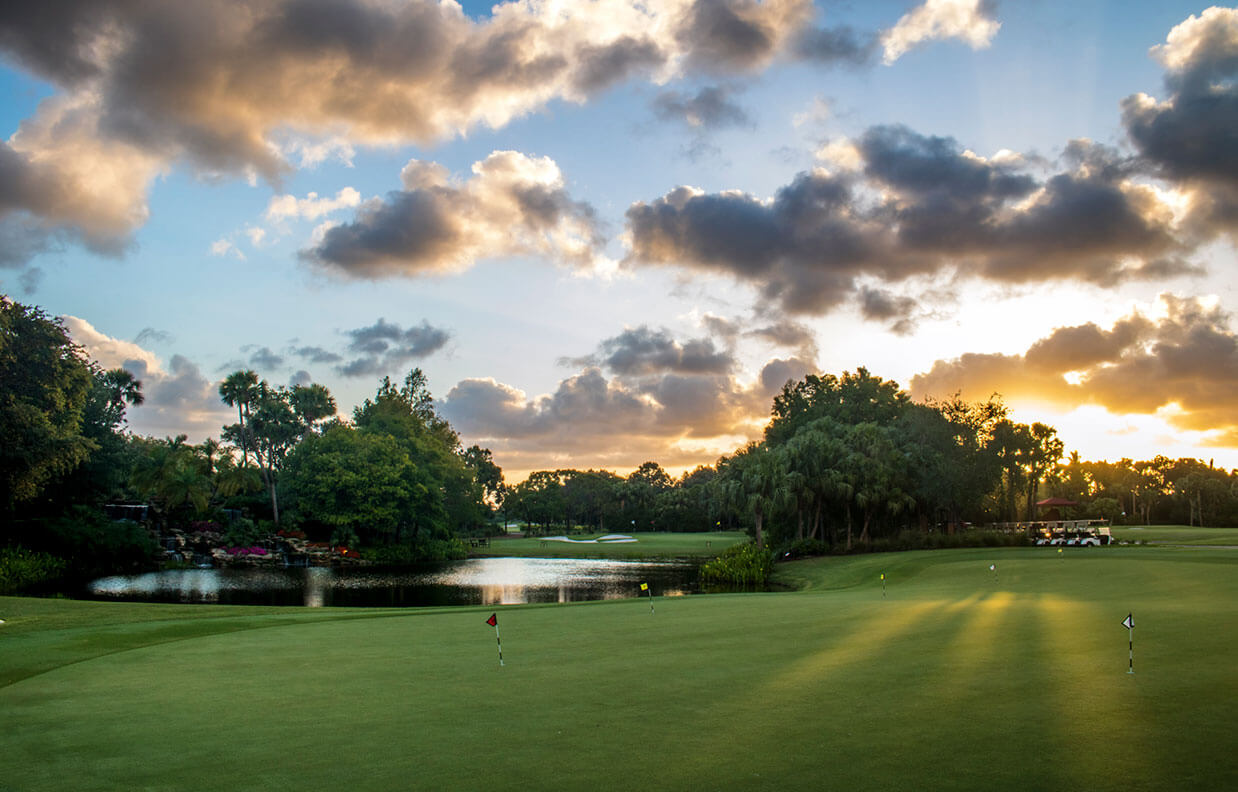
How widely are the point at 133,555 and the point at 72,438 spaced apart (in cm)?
2038

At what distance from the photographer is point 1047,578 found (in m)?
28.7

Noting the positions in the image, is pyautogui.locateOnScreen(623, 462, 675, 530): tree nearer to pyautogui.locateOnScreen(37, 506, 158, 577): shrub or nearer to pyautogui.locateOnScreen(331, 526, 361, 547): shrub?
pyautogui.locateOnScreen(331, 526, 361, 547): shrub

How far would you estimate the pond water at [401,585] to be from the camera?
38250 mm

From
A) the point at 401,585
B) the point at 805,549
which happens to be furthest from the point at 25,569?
the point at 805,549

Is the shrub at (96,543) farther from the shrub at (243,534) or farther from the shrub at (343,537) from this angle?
the shrub at (343,537)

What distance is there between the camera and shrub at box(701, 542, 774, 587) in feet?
154

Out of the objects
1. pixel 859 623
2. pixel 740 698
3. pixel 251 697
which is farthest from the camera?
pixel 859 623

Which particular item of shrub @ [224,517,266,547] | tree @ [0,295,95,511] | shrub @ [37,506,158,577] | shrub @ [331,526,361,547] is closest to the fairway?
tree @ [0,295,95,511]

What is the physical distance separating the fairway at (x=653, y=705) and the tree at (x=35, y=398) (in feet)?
98.3

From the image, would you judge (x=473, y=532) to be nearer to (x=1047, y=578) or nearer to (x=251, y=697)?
(x=1047, y=578)

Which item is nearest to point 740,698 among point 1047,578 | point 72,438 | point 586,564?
point 1047,578

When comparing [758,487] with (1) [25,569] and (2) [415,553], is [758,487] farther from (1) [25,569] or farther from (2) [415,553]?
(1) [25,569]

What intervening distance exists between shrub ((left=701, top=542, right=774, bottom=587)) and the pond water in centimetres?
154

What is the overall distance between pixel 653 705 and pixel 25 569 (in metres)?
49.1
